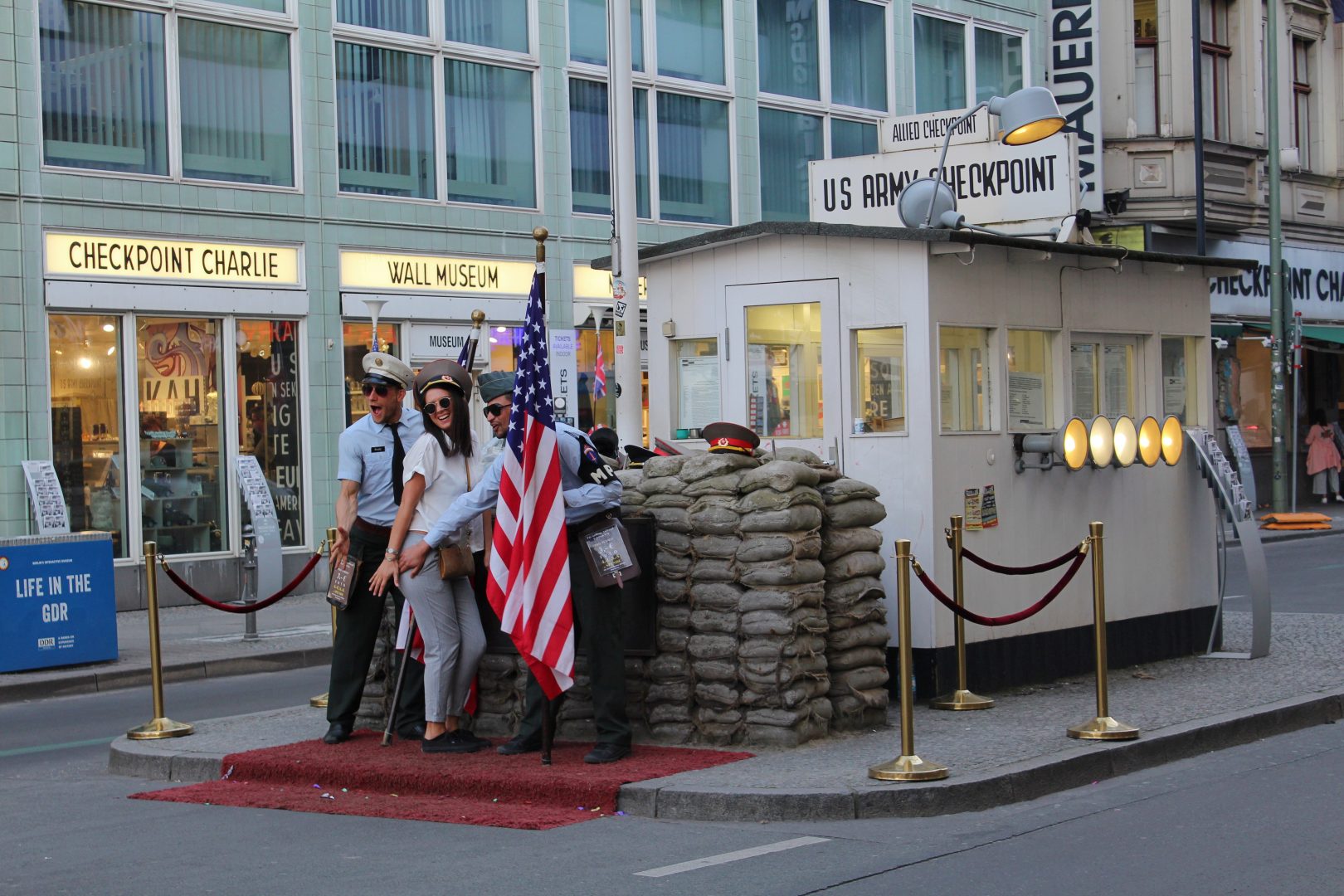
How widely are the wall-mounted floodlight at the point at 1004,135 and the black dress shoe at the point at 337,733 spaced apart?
5.09 m

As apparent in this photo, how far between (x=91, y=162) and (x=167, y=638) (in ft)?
19.4

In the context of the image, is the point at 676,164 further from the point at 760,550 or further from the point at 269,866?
the point at 269,866

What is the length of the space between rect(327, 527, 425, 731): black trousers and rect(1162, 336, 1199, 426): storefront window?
5734mm

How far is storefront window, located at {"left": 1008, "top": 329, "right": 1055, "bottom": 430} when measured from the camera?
34.7 ft

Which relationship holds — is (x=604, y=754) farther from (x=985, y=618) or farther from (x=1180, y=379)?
(x=1180, y=379)

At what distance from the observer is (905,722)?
763 cm

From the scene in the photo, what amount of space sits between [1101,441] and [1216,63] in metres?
24.0

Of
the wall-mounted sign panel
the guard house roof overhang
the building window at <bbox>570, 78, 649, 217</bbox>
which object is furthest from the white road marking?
the building window at <bbox>570, 78, 649, 217</bbox>

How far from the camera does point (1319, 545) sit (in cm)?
2456

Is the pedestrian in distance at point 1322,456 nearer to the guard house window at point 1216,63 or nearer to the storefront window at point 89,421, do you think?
the guard house window at point 1216,63

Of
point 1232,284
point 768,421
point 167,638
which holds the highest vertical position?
point 1232,284

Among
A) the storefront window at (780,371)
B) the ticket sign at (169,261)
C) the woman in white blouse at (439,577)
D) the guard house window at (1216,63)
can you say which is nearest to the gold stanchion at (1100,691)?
the storefront window at (780,371)

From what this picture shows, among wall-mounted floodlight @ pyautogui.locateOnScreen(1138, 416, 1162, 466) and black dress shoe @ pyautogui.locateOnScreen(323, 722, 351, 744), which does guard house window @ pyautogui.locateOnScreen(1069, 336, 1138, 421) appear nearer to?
wall-mounted floodlight @ pyautogui.locateOnScreen(1138, 416, 1162, 466)

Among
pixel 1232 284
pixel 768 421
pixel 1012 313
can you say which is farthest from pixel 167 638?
pixel 1232 284
